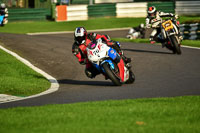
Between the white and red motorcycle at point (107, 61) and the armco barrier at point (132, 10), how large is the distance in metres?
25.1

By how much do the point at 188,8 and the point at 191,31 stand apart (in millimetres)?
13156

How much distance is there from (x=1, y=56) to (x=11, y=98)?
20.3ft

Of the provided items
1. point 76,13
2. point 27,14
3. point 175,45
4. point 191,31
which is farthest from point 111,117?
point 27,14

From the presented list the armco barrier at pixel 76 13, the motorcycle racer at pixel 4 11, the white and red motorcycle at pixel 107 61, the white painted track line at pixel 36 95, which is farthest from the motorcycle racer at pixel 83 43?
the armco barrier at pixel 76 13

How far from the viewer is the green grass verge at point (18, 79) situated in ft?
38.8

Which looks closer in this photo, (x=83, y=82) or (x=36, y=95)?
(x=36, y=95)

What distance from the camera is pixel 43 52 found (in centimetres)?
1892

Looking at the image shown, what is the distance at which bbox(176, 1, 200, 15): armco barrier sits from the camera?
36281 mm

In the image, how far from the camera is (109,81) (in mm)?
13211

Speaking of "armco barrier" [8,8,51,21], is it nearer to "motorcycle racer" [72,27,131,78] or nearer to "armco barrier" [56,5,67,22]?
"armco barrier" [56,5,67,22]

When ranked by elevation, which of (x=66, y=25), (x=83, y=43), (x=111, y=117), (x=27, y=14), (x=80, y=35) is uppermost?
(x=80, y=35)

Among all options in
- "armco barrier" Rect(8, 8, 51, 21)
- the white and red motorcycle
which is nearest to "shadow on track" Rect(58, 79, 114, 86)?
the white and red motorcycle

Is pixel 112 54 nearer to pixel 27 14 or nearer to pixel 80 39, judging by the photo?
pixel 80 39

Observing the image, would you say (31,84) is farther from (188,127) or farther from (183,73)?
(188,127)
